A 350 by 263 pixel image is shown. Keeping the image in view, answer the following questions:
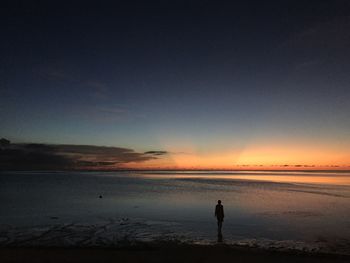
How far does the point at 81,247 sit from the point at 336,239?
17338 mm

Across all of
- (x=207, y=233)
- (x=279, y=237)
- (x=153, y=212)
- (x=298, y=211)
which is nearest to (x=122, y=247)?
(x=207, y=233)

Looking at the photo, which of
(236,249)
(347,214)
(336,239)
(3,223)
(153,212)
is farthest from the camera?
(153,212)

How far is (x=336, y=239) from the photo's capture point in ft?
79.6

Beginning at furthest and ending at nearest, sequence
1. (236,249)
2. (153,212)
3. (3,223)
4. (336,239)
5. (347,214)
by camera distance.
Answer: (153,212) → (347,214) → (3,223) → (336,239) → (236,249)

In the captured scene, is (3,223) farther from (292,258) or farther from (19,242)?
(292,258)

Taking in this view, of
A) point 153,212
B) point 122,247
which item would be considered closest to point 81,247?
point 122,247

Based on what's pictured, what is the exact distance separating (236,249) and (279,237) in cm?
693

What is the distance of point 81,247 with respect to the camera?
20188mm

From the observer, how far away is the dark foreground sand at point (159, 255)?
56.8ft

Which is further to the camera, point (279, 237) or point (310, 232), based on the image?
point (310, 232)

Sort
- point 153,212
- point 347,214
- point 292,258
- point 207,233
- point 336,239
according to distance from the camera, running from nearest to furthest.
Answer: point 292,258
point 336,239
point 207,233
point 347,214
point 153,212

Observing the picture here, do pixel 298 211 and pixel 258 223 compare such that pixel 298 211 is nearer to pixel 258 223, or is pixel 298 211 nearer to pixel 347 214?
pixel 347 214

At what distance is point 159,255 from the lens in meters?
18.2

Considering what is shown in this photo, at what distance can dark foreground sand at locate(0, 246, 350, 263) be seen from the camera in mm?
17312
